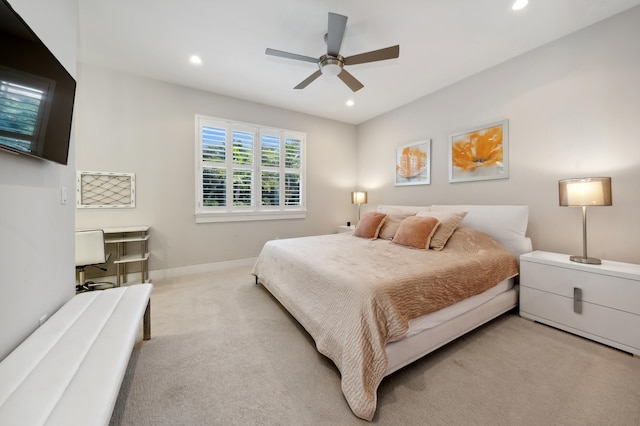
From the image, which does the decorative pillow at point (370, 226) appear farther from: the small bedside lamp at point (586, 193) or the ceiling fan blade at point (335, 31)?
the ceiling fan blade at point (335, 31)

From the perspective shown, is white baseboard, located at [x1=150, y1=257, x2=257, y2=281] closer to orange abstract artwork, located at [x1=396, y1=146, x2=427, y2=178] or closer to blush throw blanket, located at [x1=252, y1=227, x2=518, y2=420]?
blush throw blanket, located at [x1=252, y1=227, x2=518, y2=420]

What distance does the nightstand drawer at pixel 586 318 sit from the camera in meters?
1.70

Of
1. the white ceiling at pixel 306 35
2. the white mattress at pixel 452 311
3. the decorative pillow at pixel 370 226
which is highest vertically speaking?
the white ceiling at pixel 306 35

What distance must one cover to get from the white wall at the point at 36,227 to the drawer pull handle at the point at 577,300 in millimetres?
3673

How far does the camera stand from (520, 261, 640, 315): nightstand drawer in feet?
5.57

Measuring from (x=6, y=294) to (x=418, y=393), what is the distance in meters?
2.18

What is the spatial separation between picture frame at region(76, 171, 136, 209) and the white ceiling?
1.41 m

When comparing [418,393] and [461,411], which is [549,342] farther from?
[418,393]

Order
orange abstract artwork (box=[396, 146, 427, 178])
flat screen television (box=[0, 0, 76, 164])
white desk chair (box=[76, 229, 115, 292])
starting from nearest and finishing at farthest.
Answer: flat screen television (box=[0, 0, 76, 164]) → white desk chair (box=[76, 229, 115, 292]) → orange abstract artwork (box=[396, 146, 427, 178])

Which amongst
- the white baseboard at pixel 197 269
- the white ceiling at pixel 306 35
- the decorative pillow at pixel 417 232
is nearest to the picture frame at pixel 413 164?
the white ceiling at pixel 306 35

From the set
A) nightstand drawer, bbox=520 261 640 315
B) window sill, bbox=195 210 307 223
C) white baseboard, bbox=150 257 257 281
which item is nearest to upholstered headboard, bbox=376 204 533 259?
nightstand drawer, bbox=520 261 640 315

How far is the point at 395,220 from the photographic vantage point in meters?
3.13

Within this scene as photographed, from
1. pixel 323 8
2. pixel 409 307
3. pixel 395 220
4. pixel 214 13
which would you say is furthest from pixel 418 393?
pixel 214 13

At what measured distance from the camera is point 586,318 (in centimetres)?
188
